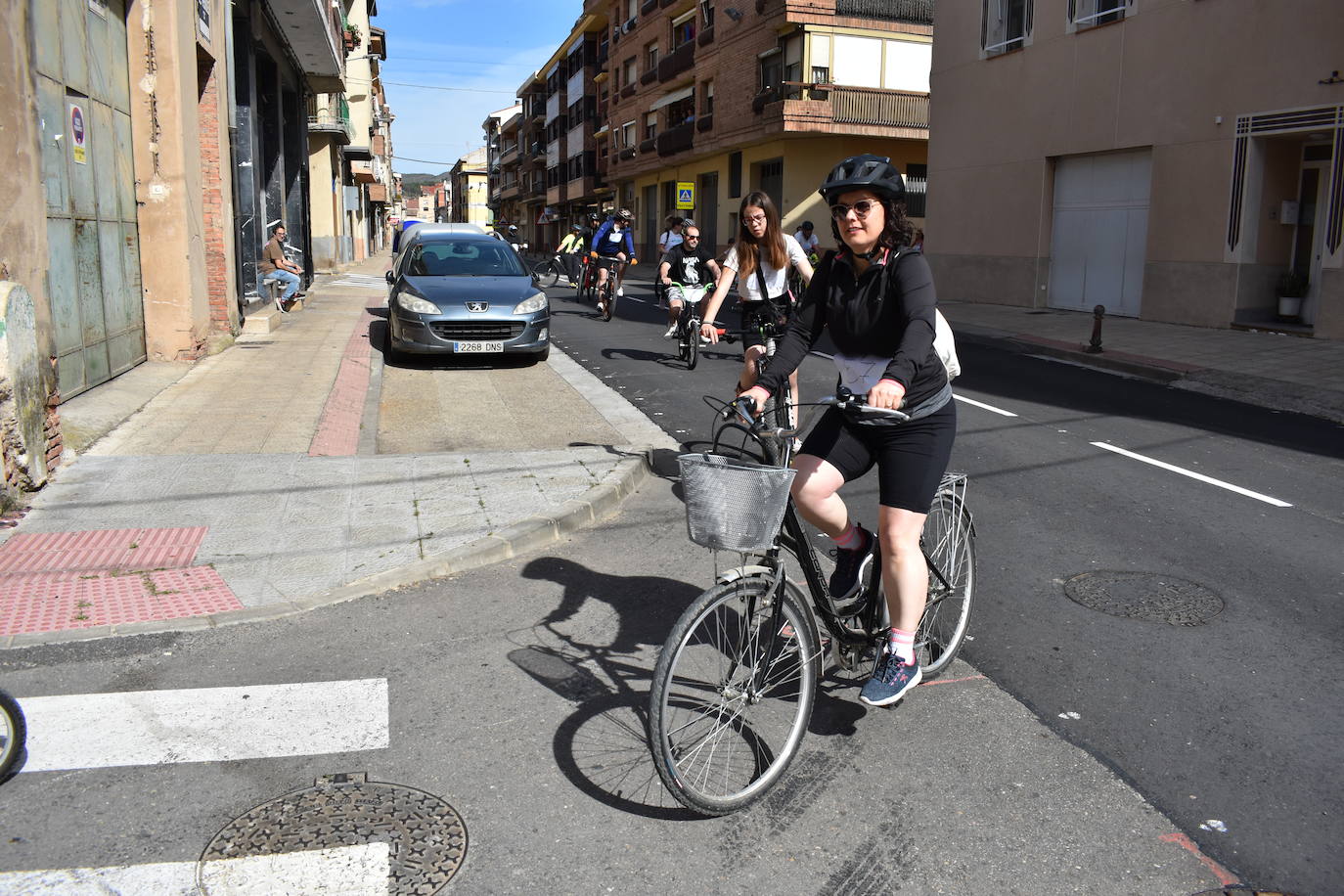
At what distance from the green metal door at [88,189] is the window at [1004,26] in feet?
57.1

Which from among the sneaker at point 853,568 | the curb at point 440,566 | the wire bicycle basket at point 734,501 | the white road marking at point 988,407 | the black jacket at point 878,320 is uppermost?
the black jacket at point 878,320

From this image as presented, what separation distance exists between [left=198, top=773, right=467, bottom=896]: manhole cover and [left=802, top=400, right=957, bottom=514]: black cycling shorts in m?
1.64

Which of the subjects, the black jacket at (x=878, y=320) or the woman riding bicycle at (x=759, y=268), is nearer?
the black jacket at (x=878, y=320)

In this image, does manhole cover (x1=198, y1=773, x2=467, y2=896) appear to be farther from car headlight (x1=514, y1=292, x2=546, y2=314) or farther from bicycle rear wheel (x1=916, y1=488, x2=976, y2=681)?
car headlight (x1=514, y1=292, x2=546, y2=314)

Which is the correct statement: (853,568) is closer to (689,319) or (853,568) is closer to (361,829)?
(361,829)

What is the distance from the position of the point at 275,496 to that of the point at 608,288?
13.1 meters

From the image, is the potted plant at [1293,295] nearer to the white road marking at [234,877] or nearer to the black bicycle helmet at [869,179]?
the black bicycle helmet at [869,179]

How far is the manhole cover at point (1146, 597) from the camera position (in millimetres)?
4855

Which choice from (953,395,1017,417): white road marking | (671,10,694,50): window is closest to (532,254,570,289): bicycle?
(953,395,1017,417): white road marking

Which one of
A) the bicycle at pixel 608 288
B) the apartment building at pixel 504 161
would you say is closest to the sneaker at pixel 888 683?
the bicycle at pixel 608 288

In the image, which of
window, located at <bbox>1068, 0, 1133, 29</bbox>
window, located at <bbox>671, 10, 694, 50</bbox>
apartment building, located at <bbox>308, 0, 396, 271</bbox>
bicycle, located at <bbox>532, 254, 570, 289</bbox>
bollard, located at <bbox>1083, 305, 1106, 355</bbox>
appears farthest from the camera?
window, located at <bbox>671, 10, 694, 50</bbox>

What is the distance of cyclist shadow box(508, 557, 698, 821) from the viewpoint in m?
3.36

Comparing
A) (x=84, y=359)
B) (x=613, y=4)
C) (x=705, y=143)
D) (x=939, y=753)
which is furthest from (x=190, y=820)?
(x=613, y=4)

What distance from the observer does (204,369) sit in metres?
11.3
